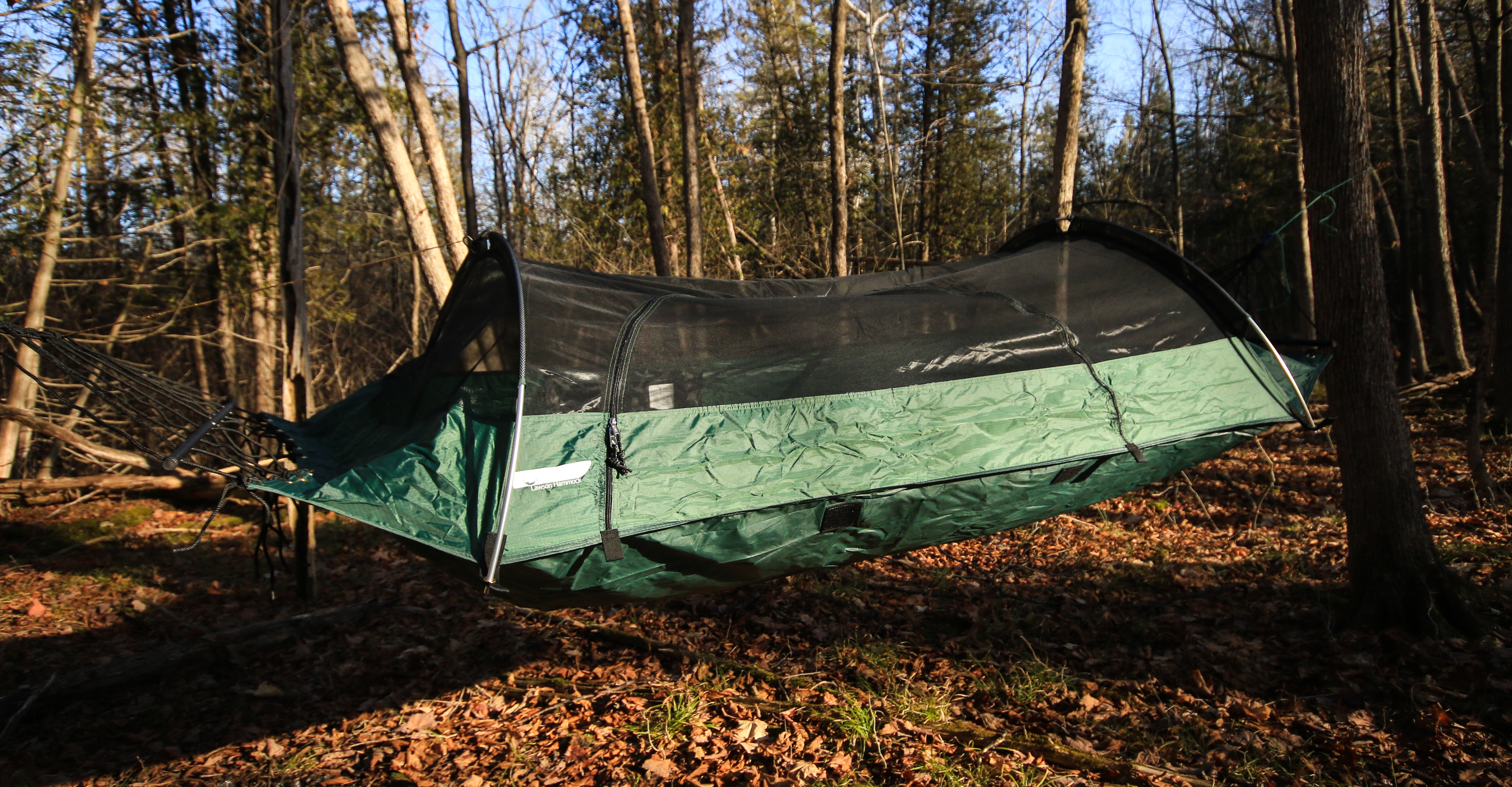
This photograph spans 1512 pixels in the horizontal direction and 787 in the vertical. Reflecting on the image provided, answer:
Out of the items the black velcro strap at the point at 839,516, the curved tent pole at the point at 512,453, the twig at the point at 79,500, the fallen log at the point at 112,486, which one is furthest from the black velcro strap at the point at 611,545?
the twig at the point at 79,500

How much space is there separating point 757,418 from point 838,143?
6650mm

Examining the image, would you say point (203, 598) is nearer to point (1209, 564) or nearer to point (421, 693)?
point (421, 693)

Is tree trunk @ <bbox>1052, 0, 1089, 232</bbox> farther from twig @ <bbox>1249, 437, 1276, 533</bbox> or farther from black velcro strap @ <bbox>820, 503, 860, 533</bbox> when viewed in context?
black velcro strap @ <bbox>820, 503, 860, 533</bbox>

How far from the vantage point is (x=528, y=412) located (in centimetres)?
275

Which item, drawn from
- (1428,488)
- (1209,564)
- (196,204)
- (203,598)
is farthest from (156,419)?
(1428,488)

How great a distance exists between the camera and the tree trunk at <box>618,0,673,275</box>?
27.7ft

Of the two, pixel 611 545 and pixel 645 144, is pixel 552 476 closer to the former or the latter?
pixel 611 545

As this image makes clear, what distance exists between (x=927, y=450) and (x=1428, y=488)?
17.3ft

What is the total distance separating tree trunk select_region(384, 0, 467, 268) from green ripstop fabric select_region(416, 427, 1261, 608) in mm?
4645

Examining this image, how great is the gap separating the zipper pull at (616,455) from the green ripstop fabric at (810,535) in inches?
9.8

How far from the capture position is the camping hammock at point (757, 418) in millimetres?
2666

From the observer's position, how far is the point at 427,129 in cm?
679

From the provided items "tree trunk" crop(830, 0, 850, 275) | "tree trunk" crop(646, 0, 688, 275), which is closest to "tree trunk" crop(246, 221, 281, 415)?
"tree trunk" crop(646, 0, 688, 275)

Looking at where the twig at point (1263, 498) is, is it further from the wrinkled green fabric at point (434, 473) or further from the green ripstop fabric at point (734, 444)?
the wrinkled green fabric at point (434, 473)
